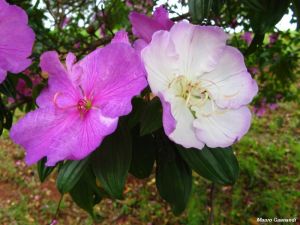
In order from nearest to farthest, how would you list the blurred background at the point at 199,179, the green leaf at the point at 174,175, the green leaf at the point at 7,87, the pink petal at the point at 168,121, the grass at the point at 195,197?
the pink petal at the point at 168,121 → the green leaf at the point at 174,175 → the green leaf at the point at 7,87 → the blurred background at the point at 199,179 → the grass at the point at 195,197

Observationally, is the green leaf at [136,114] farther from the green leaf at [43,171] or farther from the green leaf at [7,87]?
the green leaf at [7,87]

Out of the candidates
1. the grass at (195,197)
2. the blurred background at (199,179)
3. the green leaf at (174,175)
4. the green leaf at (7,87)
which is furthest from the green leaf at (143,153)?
the grass at (195,197)

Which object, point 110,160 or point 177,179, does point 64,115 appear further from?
point 177,179

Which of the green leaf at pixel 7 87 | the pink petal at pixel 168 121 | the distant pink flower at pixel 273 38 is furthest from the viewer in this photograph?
the distant pink flower at pixel 273 38

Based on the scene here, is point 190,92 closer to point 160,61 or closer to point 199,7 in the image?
point 160,61

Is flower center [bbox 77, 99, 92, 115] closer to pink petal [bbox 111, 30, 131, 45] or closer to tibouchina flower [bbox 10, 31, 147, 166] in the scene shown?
tibouchina flower [bbox 10, 31, 147, 166]

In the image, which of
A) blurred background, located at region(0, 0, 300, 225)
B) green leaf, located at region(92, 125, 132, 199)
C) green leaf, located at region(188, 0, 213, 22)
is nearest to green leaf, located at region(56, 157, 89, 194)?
green leaf, located at region(92, 125, 132, 199)

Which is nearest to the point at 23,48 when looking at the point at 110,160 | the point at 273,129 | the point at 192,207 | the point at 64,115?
the point at 64,115

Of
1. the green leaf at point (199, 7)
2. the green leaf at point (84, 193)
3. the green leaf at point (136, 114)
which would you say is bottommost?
the green leaf at point (84, 193)
